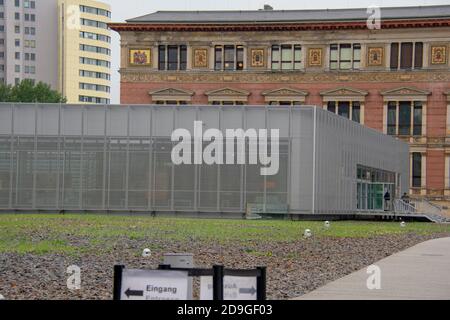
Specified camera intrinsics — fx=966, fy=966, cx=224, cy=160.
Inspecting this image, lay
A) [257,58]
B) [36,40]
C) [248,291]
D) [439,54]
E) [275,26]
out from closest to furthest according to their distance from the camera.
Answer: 1. [248,291]
2. [439,54]
3. [275,26]
4. [257,58]
5. [36,40]

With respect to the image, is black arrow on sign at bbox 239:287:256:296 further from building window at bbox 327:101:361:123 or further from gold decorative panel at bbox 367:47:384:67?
gold decorative panel at bbox 367:47:384:67

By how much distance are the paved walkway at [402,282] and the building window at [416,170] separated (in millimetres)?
60545

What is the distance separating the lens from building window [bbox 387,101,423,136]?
86.7m

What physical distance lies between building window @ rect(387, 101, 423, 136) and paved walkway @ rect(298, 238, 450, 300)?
6044cm

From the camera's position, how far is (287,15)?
9275 centimetres

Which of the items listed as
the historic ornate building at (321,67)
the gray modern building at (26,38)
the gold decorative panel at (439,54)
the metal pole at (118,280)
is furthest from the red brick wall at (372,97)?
the gray modern building at (26,38)

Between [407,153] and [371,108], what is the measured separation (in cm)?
622

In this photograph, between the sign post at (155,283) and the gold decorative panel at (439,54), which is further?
the gold decorative panel at (439,54)

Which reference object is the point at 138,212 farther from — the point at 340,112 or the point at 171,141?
the point at 340,112

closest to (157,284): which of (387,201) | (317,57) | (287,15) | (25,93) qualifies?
(387,201)

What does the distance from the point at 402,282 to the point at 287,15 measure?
75.8 metres

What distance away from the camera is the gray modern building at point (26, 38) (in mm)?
184375

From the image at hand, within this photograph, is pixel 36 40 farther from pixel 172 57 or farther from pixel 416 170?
pixel 416 170

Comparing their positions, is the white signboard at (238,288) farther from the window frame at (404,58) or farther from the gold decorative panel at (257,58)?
the gold decorative panel at (257,58)
